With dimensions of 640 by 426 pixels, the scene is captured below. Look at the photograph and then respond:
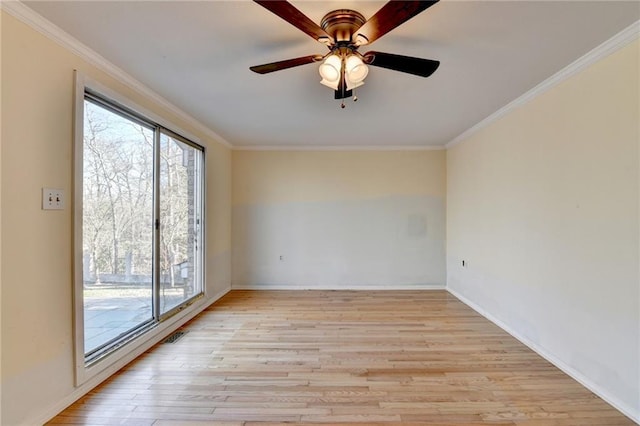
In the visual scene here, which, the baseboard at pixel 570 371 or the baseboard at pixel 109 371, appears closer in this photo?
the baseboard at pixel 109 371

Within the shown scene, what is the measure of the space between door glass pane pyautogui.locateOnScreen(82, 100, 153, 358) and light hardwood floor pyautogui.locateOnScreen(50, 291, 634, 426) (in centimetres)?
41

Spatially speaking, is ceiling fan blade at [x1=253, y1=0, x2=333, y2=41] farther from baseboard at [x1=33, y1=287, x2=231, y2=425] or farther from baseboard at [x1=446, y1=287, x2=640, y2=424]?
baseboard at [x1=446, y1=287, x2=640, y2=424]

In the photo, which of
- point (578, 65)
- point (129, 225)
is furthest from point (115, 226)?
point (578, 65)

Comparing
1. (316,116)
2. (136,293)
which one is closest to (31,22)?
(136,293)

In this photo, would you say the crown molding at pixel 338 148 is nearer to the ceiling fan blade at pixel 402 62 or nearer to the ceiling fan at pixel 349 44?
the ceiling fan at pixel 349 44

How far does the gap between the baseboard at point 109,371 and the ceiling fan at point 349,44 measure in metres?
2.38

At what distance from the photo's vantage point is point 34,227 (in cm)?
176

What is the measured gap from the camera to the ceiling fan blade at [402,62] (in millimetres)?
1738

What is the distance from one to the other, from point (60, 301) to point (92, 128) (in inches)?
47.4

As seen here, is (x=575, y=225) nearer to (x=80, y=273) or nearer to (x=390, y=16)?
(x=390, y=16)

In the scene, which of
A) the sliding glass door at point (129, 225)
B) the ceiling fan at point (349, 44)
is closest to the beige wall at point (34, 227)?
the sliding glass door at point (129, 225)

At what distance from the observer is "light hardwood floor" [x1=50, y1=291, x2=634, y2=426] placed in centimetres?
190

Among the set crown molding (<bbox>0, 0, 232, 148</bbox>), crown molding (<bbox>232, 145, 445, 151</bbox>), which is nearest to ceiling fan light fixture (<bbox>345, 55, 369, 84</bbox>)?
crown molding (<bbox>0, 0, 232, 148</bbox>)

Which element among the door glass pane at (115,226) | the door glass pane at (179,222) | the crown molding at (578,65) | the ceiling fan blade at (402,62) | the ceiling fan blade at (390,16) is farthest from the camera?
the door glass pane at (179,222)
